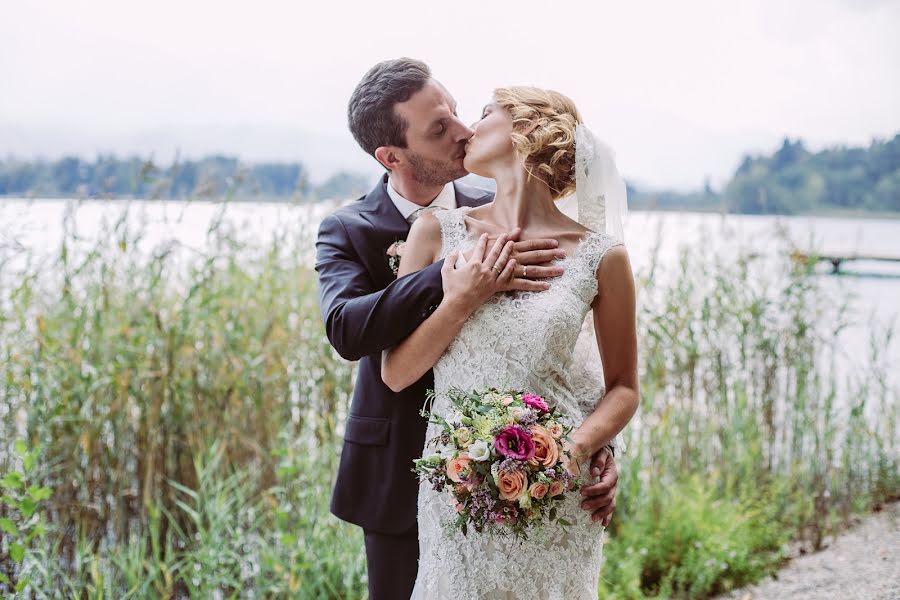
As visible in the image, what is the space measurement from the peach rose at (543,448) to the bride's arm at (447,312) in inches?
12.4

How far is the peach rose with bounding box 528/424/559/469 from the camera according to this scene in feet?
4.61

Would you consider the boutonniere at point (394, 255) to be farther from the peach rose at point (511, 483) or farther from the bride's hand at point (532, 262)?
the peach rose at point (511, 483)

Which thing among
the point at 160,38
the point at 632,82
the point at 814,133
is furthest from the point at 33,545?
the point at 814,133

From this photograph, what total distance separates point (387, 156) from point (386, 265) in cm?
31

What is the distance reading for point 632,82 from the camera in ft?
16.1

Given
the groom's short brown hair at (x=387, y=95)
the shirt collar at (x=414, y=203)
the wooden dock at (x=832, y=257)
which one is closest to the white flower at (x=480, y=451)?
the shirt collar at (x=414, y=203)

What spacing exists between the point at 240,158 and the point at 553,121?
7.57 feet

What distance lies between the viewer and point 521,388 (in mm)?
1683

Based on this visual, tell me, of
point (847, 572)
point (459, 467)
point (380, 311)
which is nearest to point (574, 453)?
point (459, 467)

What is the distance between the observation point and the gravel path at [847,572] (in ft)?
10.6

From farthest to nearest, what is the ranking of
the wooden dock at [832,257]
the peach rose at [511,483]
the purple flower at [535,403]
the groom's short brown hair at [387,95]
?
the wooden dock at [832,257] < the groom's short brown hair at [387,95] < the purple flower at [535,403] < the peach rose at [511,483]

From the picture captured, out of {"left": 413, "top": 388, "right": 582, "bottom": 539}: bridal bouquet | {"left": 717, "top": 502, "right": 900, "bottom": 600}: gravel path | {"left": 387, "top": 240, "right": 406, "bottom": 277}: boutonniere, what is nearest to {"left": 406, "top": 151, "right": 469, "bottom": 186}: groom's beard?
{"left": 387, "top": 240, "right": 406, "bottom": 277}: boutonniere

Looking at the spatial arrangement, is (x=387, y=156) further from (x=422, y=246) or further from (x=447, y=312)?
(x=447, y=312)

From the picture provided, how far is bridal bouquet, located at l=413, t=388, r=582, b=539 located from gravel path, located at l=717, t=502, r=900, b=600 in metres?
2.33
